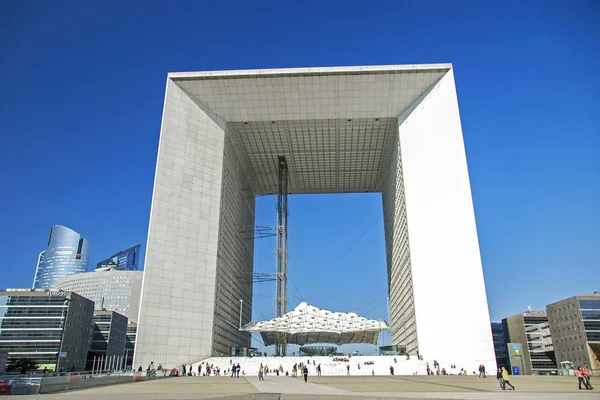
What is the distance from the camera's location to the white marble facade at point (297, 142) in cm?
3578

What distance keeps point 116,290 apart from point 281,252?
348 feet

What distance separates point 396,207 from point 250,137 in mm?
17166

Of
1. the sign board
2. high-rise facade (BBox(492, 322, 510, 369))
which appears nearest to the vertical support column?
the sign board

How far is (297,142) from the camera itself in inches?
1911

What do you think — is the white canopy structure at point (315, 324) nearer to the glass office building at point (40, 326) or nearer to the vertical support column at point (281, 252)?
the vertical support column at point (281, 252)

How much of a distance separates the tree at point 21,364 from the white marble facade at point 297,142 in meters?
49.9

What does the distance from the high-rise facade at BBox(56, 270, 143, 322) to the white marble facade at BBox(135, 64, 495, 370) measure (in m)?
103

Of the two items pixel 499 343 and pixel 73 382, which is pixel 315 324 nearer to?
pixel 73 382

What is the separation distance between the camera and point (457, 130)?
39.8 m

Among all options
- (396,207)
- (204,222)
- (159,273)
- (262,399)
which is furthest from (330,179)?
(262,399)

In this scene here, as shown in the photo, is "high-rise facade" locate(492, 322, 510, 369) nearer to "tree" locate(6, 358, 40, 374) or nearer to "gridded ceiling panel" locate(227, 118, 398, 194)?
"gridded ceiling panel" locate(227, 118, 398, 194)

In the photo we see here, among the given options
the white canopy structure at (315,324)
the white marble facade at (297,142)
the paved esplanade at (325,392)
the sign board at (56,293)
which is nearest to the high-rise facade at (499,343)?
the white marble facade at (297,142)

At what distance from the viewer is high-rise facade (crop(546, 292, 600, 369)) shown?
76.7 meters

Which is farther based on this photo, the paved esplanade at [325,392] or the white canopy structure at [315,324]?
the white canopy structure at [315,324]
